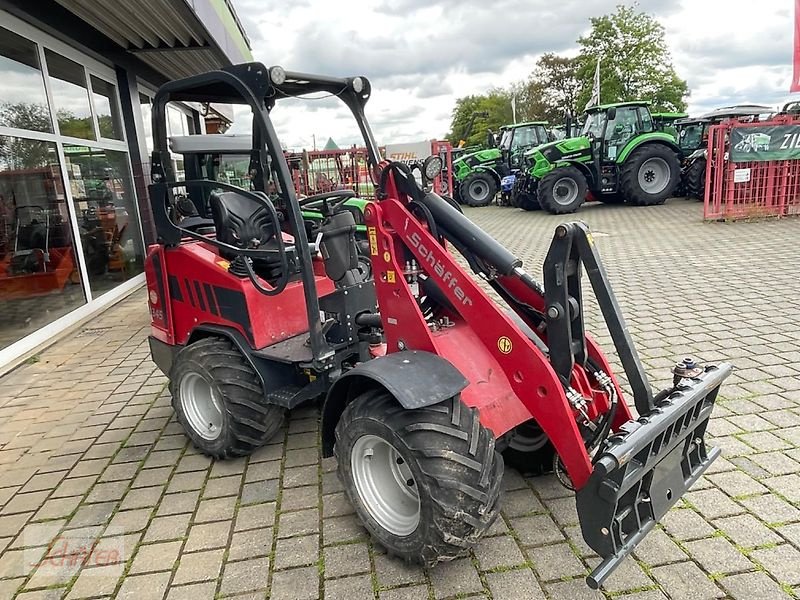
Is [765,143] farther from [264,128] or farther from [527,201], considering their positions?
[264,128]

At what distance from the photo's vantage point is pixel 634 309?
618 centimetres

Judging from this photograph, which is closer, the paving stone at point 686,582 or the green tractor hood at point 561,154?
the paving stone at point 686,582

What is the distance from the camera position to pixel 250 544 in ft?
8.98

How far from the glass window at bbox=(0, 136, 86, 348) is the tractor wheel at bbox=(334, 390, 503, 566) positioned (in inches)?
197

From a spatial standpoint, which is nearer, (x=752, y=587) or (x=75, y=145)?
(x=752, y=587)

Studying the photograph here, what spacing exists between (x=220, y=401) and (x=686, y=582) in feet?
8.44

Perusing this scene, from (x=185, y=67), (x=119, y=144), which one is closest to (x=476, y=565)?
(x=119, y=144)

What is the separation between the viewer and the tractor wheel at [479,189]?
18.8m

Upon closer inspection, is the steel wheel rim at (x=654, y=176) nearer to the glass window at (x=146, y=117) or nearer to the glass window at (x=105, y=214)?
the glass window at (x=146, y=117)

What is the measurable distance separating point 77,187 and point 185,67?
3.78 meters

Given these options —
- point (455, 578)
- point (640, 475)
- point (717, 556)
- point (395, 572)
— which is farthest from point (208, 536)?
point (717, 556)

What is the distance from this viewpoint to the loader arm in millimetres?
2178

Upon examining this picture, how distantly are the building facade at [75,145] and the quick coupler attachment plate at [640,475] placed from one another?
227 inches

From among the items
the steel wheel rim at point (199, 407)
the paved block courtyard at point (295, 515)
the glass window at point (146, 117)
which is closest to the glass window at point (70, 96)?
the glass window at point (146, 117)
